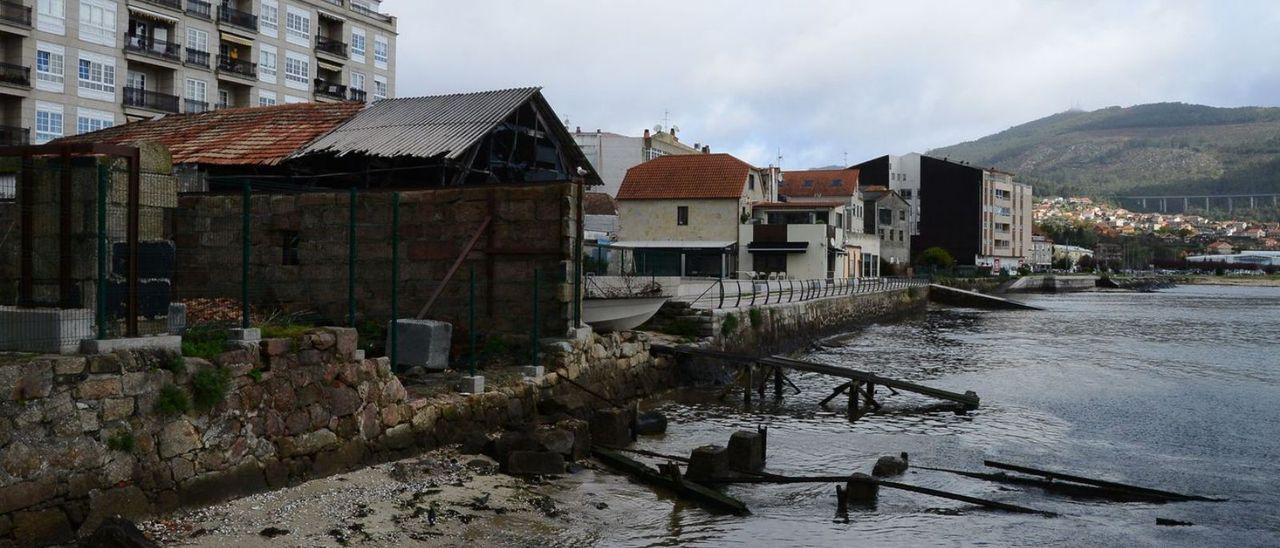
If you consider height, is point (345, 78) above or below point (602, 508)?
above

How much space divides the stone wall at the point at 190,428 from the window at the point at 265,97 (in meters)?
44.9

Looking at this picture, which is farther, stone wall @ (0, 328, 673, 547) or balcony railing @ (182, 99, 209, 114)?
balcony railing @ (182, 99, 209, 114)

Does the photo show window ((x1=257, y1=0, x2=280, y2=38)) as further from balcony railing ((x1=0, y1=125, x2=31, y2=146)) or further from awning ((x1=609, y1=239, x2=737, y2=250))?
awning ((x1=609, y1=239, x2=737, y2=250))

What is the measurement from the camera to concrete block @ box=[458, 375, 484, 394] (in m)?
14.0

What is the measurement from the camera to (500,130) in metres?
22.1

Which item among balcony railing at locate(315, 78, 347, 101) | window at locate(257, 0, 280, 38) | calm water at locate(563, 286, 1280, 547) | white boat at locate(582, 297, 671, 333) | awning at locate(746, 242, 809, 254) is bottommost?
calm water at locate(563, 286, 1280, 547)

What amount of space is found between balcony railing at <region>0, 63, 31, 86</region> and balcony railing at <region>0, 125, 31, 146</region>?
1934 millimetres

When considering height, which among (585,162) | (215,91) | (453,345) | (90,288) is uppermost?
(215,91)

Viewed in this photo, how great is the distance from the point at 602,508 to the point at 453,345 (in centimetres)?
626

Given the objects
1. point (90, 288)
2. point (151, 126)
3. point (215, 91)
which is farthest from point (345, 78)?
point (90, 288)

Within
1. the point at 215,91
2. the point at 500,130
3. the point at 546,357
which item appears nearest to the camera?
the point at 546,357

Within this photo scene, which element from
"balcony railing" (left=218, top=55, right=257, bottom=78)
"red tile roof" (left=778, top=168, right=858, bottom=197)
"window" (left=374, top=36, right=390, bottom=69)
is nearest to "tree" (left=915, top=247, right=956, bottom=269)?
"red tile roof" (left=778, top=168, right=858, bottom=197)

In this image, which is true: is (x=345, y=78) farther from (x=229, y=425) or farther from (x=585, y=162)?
(x=229, y=425)

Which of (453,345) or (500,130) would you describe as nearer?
(453,345)
